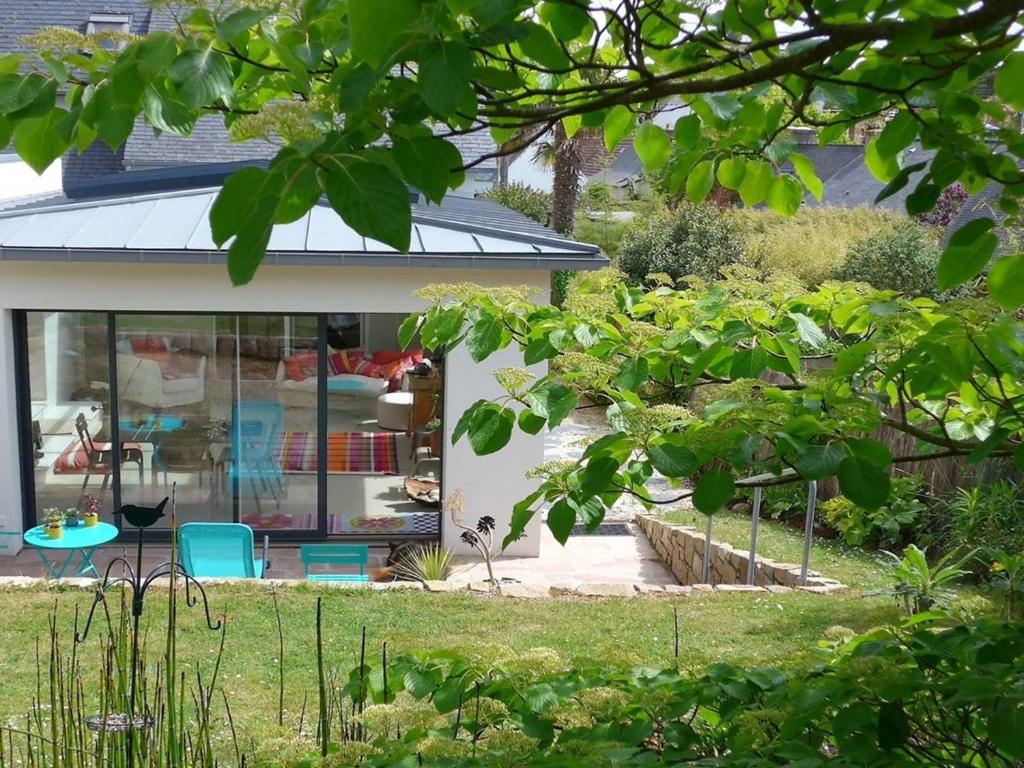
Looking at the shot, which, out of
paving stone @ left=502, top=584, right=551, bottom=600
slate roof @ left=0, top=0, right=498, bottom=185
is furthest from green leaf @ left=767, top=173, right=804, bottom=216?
slate roof @ left=0, top=0, right=498, bottom=185

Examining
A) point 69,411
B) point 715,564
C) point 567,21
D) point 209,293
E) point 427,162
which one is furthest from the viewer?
point 69,411

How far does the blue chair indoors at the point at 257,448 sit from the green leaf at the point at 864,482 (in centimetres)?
1035

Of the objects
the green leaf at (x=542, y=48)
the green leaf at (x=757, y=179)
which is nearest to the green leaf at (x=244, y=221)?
the green leaf at (x=542, y=48)

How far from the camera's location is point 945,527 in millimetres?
11117

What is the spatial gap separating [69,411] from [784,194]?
1056 centimetres

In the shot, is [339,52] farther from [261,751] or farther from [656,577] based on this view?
[656,577]

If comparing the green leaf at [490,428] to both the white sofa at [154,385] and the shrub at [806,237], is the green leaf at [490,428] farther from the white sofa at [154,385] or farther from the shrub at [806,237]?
the shrub at [806,237]

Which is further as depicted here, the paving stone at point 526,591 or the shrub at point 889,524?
the shrub at point 889,524

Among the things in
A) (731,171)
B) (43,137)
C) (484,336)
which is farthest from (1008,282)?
(43,137)

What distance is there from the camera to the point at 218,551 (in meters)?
10.1

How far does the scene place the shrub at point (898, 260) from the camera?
76.6ft

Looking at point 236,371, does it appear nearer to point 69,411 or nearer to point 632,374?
point 69,411

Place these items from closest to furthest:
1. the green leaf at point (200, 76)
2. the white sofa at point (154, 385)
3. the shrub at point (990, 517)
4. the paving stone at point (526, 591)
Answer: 1. the green leaf at point (200, 76)
2. the paving stone at point (526, 591)
3. the shrub at point (990, 517)
4. the white sofa at point (154, 385)

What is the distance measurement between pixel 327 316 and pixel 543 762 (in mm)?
9734
